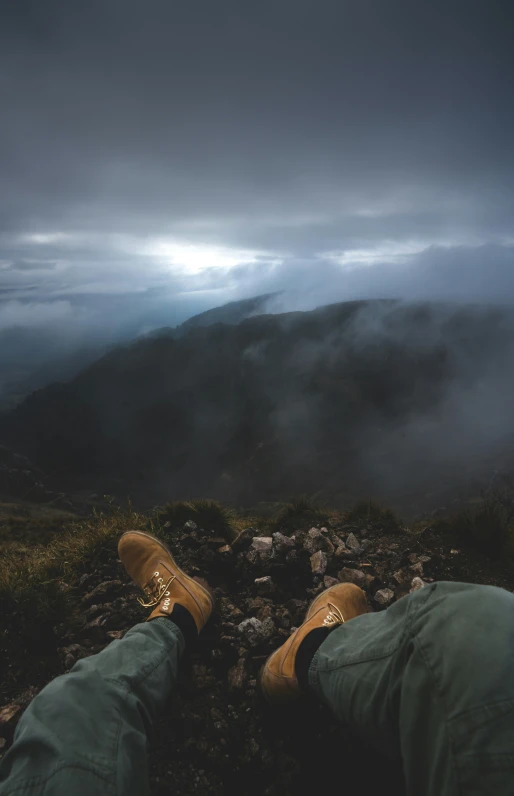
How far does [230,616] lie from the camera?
355cm

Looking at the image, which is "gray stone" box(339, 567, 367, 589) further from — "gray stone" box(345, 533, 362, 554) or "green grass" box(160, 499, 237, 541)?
"green grass" box(160, 499, 237, 541)

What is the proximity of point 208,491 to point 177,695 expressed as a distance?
159m

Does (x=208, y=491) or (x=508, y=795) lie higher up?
(x=508, y=795)

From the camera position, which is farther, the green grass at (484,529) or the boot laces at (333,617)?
the green grass at (484,529)

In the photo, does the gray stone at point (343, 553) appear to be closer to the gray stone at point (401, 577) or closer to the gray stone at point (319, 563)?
the gray stone at point (319, 563)

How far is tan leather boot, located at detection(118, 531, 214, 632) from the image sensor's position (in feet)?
10.7

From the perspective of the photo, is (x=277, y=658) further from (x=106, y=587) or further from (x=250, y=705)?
(x=106, y=587)

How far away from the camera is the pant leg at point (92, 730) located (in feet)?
5.29

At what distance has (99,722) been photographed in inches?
74.6

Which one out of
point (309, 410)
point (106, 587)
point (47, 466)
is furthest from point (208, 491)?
point (106, 587)

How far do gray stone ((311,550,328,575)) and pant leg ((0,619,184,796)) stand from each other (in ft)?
6.93

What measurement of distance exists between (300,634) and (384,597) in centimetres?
128

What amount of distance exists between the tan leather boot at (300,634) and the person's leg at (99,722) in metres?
0.70

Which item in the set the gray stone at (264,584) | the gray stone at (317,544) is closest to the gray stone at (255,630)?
the gray stone at (264,584)
